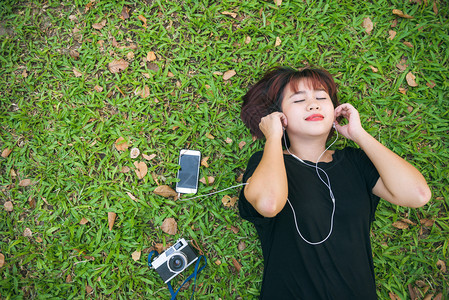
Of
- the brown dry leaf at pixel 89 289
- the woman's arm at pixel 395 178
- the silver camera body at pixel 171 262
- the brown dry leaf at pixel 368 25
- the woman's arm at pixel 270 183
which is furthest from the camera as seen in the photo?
the brown dry leaf at pixel 368 25

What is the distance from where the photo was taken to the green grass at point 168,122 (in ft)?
10.5

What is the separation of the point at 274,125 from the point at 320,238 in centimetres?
112

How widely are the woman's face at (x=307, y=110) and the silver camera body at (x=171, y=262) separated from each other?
1749 mm

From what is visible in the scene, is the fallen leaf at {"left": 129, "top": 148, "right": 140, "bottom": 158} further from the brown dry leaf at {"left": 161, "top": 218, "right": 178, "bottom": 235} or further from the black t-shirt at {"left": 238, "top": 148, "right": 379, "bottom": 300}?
the black t-shirt at {"left": 238, "top": 148, "right": 379, "bottom": 300}

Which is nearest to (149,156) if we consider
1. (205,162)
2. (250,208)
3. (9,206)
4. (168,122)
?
(168,122)

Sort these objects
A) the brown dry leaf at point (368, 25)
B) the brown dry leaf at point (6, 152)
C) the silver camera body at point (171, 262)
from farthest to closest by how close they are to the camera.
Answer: the brown dry leaf at point (368, 25)
the brown dry leaf at point (6, 152)
the silver camera body at point (171, 262)

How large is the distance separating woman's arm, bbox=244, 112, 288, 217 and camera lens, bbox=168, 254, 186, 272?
118 cm

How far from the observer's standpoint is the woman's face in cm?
255

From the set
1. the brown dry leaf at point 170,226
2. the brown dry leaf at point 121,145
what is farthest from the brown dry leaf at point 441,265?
the brown dry leaf at point 121,145

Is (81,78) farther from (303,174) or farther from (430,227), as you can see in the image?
(430,227)

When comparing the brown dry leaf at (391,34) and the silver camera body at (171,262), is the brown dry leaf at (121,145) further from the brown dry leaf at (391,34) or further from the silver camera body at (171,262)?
the brown dry leaf at (391,34)

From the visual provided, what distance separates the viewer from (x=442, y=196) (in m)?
3.29

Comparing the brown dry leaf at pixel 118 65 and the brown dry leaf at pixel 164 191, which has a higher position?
the brown dry leaf at pixel 118 65

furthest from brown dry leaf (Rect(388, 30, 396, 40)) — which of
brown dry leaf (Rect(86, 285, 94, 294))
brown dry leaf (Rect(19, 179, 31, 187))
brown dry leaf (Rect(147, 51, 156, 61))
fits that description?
brown dry leaf (Rect(19, 179, 31, 187))
